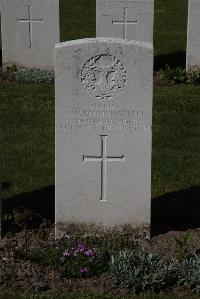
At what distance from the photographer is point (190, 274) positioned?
6844 millimetres

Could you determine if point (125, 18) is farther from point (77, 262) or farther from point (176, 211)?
point (77, 262)

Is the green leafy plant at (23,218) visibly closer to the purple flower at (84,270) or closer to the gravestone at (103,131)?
the gravestone at (103,131)

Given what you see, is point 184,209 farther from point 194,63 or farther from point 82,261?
point 194,63

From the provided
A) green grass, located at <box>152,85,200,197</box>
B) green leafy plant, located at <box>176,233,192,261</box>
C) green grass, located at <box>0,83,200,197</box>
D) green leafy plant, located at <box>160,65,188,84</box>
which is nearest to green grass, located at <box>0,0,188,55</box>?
green leafy plant, located at <box>160,65,188,84</box>

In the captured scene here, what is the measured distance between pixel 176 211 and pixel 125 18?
6370 mm

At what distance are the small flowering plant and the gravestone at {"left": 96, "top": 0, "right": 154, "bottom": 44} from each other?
305 inches

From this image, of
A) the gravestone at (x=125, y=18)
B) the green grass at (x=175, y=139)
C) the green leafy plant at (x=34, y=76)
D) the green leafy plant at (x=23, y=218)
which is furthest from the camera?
the gravestone at (x=125, y=18)

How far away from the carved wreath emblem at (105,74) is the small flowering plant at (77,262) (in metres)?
1.58

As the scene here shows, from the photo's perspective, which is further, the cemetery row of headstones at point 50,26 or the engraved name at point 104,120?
the cemetery row of headstones at point 50,26

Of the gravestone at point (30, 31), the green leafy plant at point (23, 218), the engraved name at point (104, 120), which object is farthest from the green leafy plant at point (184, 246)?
the gravestone at point (30, 31)

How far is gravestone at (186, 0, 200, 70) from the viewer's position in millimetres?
14078

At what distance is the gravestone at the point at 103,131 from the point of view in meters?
7.31

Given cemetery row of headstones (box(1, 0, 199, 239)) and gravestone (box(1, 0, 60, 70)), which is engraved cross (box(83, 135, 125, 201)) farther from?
gravestone (box(1, 0, 60, 70))

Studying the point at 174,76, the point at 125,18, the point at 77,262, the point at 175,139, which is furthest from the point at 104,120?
the point at 125,18
